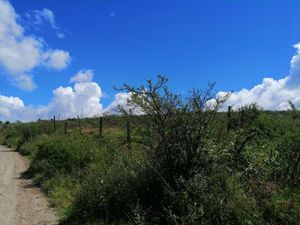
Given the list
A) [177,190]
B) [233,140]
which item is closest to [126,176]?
[177,190]

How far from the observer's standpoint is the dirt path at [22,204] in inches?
453

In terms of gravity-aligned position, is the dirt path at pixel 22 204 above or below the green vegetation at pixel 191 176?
below

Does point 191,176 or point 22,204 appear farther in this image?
point 22,204

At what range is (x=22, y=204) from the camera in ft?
44.7

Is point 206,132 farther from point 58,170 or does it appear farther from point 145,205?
point 58,170

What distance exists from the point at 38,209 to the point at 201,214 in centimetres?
644

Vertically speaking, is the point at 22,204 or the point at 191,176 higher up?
the point at 191,176

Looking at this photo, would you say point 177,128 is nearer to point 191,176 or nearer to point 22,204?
point 191,176

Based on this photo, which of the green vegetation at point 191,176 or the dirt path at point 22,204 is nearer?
the green vegetation at point 191,176

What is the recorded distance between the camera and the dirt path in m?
11.5

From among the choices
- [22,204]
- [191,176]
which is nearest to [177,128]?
[191,176]

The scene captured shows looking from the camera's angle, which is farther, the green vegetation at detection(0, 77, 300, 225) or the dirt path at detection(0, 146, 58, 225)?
the dirt path at detection(0, 146, 58, 225)

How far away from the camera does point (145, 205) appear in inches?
380

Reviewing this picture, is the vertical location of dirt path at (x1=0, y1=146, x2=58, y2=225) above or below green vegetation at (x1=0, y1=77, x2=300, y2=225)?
below
